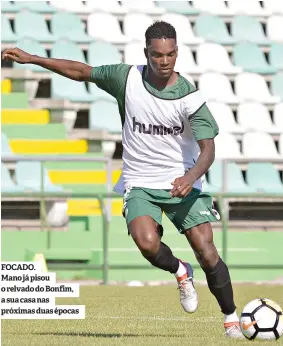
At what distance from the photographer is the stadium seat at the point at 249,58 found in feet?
67.2

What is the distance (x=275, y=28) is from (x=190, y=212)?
14.8m

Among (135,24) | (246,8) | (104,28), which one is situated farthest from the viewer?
(246,8)

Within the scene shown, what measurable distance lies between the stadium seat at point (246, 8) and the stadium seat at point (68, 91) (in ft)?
14.1

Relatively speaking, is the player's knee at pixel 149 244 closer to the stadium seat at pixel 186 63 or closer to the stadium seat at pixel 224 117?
the stadium seat at pixel 224 117

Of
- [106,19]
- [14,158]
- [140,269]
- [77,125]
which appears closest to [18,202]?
[14,158]

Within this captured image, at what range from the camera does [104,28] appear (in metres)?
20.2

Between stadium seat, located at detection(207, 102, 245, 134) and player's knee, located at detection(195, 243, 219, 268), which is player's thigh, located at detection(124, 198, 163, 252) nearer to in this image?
player's knee, located at detection(195, 243, 219, 268)

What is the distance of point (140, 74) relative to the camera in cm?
728

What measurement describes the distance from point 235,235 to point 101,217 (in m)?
1.88

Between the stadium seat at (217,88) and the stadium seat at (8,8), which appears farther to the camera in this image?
the stadium seat at (8,8)

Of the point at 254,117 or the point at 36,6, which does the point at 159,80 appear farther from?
the point at 36,6

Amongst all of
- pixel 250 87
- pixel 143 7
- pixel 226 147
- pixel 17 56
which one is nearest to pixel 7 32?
pixel 143 7

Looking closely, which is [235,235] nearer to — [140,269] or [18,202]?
[140,269]

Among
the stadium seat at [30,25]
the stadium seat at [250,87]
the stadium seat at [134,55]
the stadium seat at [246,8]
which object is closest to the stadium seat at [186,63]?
the stadium seat at [134,55]
